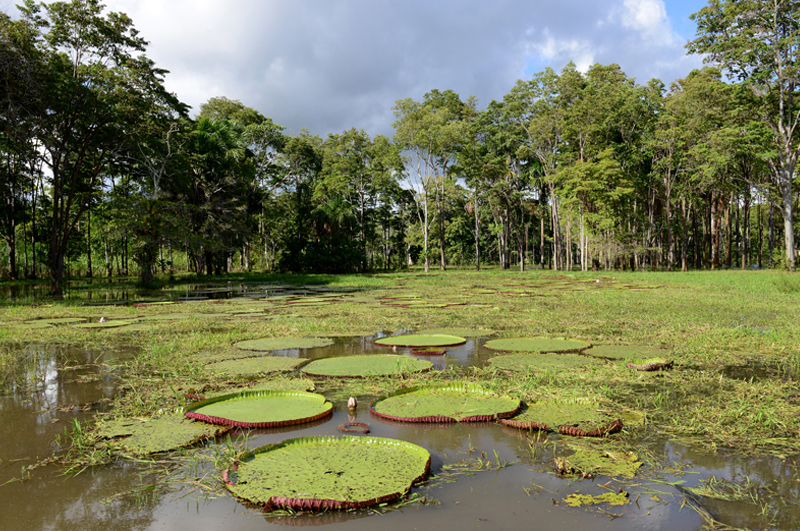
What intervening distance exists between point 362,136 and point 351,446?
33140 mm

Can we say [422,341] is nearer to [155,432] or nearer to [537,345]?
[537,345]

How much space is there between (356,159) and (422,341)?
2910 cm

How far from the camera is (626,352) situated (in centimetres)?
505

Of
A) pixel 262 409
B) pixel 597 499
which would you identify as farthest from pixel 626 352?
pixel 262 409

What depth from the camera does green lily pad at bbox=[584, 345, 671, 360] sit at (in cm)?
489

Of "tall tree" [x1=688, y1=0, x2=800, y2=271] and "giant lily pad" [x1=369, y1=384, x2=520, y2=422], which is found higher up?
"tall tree" [x1=688, y1=0, x2=800, y2=271]

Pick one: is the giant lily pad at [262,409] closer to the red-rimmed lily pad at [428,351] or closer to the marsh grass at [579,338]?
the marsh grass at [579,338]

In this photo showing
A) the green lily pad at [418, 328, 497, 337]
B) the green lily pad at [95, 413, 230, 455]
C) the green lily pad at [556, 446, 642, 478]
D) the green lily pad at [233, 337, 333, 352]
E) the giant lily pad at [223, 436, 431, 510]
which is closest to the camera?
the giant lily pad at [223, 436, 431, 510]

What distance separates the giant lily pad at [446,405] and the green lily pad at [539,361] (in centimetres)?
110

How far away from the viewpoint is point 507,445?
106 inches

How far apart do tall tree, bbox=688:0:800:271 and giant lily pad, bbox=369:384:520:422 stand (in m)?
24.2

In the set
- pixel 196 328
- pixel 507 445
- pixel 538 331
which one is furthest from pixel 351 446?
pixel 196 328

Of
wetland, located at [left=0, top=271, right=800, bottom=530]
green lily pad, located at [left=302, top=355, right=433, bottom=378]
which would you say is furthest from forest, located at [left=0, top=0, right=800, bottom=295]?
green lily pad, located at [left=302, top=355, right=433, bottom=378]

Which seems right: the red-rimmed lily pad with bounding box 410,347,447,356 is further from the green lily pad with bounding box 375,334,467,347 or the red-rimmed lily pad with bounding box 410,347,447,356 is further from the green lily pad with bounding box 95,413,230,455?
the green lily pad with bounding box 95,413,230,455
